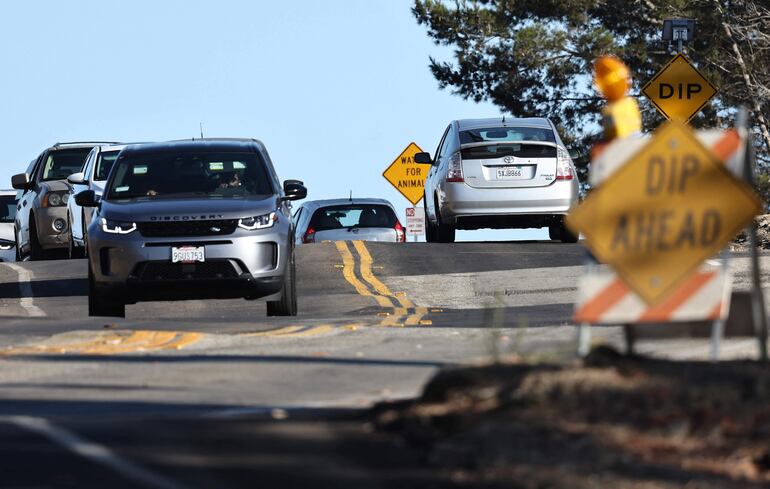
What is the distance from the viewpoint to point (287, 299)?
1662cm

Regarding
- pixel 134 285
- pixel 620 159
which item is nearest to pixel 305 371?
pixel 620 159

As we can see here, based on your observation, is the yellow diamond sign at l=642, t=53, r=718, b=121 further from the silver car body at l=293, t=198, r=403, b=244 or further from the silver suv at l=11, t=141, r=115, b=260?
the silver suv at l=11, t=141, r=115, b=260

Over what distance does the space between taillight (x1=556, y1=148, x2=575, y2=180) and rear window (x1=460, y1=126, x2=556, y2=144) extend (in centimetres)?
23

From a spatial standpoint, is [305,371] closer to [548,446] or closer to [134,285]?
[548,446]

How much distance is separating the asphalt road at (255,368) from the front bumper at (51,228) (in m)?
3.54

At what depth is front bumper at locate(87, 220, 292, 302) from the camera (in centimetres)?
1580

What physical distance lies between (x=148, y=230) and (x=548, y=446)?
929cm

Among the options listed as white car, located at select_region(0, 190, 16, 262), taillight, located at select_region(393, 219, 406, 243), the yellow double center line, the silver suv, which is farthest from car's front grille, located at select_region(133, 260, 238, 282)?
white car, located at select_region(0, 190, 16, 262)

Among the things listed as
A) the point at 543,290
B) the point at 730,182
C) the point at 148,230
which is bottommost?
the point at 543,290

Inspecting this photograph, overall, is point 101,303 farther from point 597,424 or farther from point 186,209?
point 597,424

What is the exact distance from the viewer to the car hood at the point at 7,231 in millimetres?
32500

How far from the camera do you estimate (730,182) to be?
28.0ft

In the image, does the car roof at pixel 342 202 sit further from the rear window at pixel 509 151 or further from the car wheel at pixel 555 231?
the rear window at pixel 509 151

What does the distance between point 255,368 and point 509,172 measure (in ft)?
41.9
